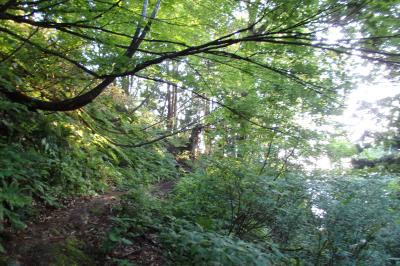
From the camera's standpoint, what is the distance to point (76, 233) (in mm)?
5066

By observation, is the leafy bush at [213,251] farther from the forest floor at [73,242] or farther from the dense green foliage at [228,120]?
the forest floor at [73,242]

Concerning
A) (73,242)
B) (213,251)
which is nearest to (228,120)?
(213,251)

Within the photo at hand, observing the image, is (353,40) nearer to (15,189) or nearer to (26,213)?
(15,189)

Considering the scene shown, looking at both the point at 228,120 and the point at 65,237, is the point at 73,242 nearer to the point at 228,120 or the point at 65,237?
the point at 65,237

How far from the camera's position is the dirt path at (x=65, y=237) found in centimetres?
410

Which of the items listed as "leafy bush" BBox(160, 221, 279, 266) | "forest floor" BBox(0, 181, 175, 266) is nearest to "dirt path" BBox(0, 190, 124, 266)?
"forest floor" BBox(0, 181, 175, 266)

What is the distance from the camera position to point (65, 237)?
4.79 m

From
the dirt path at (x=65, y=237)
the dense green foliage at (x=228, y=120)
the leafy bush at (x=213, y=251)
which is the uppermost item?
the dense green foliage at (x=228, y=120)

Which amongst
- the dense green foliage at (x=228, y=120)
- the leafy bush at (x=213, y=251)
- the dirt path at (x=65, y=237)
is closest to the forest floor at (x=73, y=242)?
the dirt path at (x=65, y=237)

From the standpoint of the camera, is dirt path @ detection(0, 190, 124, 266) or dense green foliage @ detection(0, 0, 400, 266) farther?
dirt path @ detection(0, 190, 124, 266)

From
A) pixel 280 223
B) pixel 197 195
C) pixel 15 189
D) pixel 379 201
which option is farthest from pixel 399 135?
pixel 15 189

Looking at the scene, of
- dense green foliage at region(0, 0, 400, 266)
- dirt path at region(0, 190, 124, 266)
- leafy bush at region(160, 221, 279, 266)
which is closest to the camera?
leafy bush at region(160, 221, 279, 266)

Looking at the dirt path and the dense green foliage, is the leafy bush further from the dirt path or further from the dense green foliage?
the dirt path

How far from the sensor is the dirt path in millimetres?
4098
